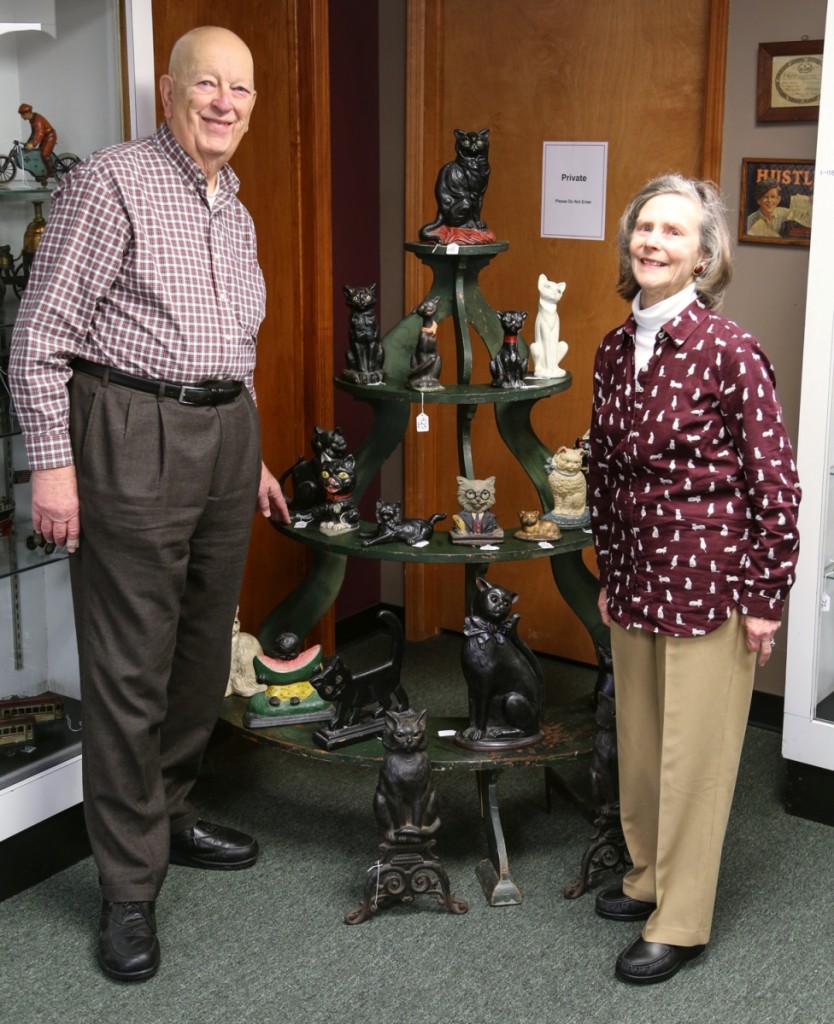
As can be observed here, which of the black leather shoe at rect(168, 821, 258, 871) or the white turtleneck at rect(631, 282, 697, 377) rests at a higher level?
the white turtleneck at rect(631, 282, 697, 377)

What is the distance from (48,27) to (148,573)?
1.18m

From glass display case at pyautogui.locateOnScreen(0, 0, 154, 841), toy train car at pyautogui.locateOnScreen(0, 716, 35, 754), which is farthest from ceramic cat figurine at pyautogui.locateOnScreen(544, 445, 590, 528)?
toy train car at pyautogui.locateOnScreen(0, 716, 35, 754)

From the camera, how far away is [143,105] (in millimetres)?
2875

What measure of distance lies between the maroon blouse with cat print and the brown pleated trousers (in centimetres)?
82

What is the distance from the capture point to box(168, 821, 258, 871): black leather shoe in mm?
3012

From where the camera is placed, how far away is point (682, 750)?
2.50 metres

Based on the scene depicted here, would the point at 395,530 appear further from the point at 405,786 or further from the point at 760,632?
the point at 760,632

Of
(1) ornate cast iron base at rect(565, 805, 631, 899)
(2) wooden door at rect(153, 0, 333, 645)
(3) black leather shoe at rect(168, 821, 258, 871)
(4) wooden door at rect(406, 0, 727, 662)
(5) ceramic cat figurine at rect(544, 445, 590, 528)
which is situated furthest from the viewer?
(4) wooden door at rect(406, 0, 727, 662)

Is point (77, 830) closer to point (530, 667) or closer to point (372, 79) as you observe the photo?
point (530, 667)

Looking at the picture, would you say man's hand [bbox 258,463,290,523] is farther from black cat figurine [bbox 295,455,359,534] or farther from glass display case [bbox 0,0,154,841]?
glass display case [bbox 0,0,154,841]

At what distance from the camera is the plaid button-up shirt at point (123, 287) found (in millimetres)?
2428

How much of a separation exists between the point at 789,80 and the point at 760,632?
164 cm

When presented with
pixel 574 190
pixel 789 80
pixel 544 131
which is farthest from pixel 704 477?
pixel 544 131

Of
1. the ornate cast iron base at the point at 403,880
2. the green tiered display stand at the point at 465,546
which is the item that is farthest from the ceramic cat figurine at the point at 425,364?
the ornate cast iron base at the point at 403,880
